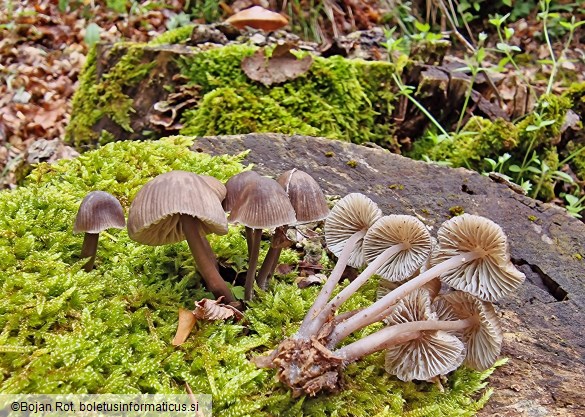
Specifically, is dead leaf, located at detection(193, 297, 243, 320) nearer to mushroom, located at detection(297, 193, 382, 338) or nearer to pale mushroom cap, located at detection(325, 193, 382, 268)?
mushroom, located at detection(297, 193, 382, 338)

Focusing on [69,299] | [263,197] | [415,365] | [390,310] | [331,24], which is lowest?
[331,24]

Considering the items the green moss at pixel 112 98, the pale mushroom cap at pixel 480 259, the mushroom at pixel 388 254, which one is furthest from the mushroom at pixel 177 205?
the green moss at pixel 112 98

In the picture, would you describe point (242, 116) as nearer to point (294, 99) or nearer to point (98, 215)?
point (294, 99)

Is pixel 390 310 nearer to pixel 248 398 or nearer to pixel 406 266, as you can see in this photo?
pixel 406 266

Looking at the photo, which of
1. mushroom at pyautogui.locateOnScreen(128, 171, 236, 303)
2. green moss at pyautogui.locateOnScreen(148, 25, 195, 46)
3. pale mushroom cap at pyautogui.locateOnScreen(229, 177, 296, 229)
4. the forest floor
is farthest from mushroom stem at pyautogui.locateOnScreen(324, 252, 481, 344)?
the forest floor

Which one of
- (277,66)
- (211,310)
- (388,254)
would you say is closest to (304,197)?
(388,254)

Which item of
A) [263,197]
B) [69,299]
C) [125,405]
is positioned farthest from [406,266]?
[69,299]
